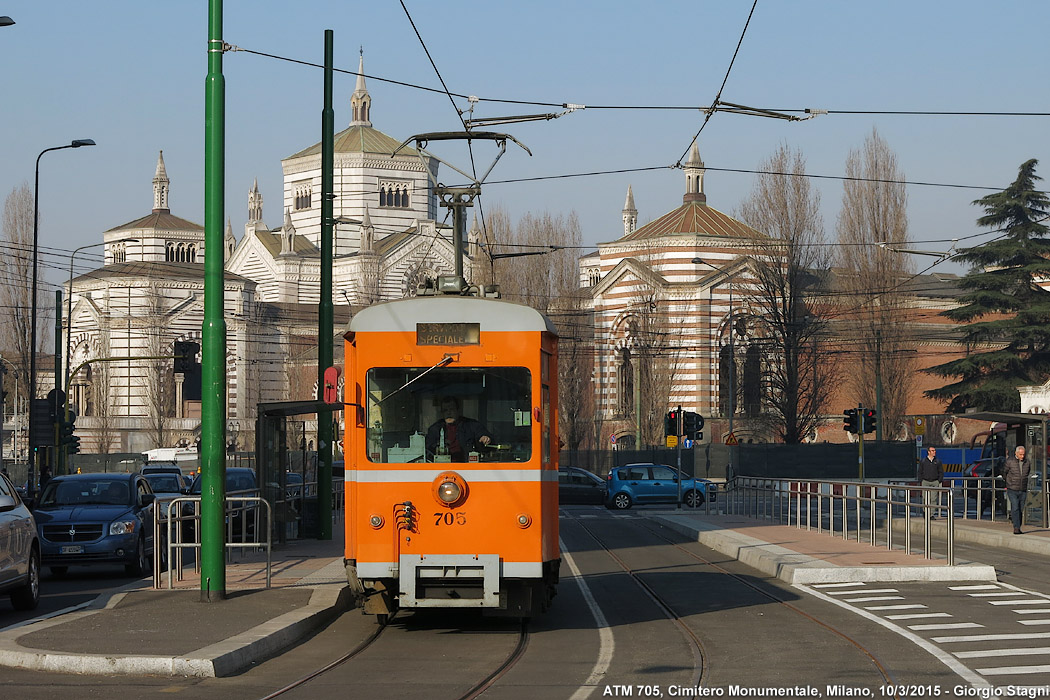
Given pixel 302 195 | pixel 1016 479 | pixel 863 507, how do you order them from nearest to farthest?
pixel 863 507 → pixel 1016 479 → pixel 302 195

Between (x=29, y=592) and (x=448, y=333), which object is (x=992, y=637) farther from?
(x=29, y=592)

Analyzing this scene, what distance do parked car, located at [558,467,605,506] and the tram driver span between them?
37.0 metres

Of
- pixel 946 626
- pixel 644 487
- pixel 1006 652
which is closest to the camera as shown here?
pixel 1006 652

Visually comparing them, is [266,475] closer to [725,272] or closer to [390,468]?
[390,468]

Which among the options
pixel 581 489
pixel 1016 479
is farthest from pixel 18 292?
pixel 1016 479

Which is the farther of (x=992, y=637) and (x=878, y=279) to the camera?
(x=878, y=279)

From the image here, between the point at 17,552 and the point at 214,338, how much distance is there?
131 inches

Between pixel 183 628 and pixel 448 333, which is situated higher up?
pixel 448 333

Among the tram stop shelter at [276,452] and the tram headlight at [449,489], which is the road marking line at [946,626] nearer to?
the tram headlight at [449,489]

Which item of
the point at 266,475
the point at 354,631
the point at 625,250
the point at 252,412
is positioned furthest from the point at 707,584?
the point at 252,412

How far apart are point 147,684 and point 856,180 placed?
57.5m

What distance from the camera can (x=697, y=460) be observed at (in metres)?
63.3

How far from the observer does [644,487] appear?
4750 centimetres

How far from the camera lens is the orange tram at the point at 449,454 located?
40.9 feet
